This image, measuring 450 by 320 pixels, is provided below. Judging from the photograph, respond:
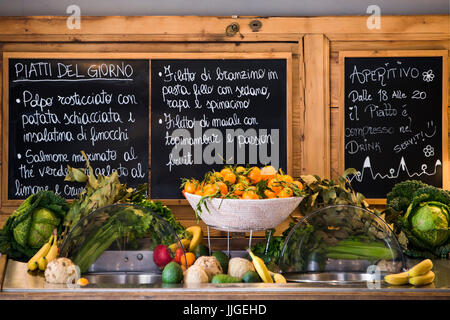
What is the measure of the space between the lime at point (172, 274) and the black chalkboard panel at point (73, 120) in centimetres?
207

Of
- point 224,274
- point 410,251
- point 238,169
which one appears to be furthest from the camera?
point 410,251

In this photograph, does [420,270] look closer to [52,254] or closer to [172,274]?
[172,274]

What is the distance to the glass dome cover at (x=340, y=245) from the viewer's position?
158 cm

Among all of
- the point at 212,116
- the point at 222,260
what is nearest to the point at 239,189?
the point at 222,260

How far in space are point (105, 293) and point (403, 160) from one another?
9.28 feet

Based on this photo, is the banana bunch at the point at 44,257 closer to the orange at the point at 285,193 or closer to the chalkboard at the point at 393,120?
the orange at the point at 285,193

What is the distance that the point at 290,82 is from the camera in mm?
3529

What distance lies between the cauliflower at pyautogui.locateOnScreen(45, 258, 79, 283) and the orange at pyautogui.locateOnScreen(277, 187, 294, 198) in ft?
2.62

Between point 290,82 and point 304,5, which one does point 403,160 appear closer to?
point 290,82

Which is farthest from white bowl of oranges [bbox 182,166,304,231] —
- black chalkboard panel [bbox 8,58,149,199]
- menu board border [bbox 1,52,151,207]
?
menu board border [bbox 1,52,151,207]

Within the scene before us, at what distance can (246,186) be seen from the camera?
68.9 inches

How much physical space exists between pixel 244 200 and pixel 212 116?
199 centimetres
